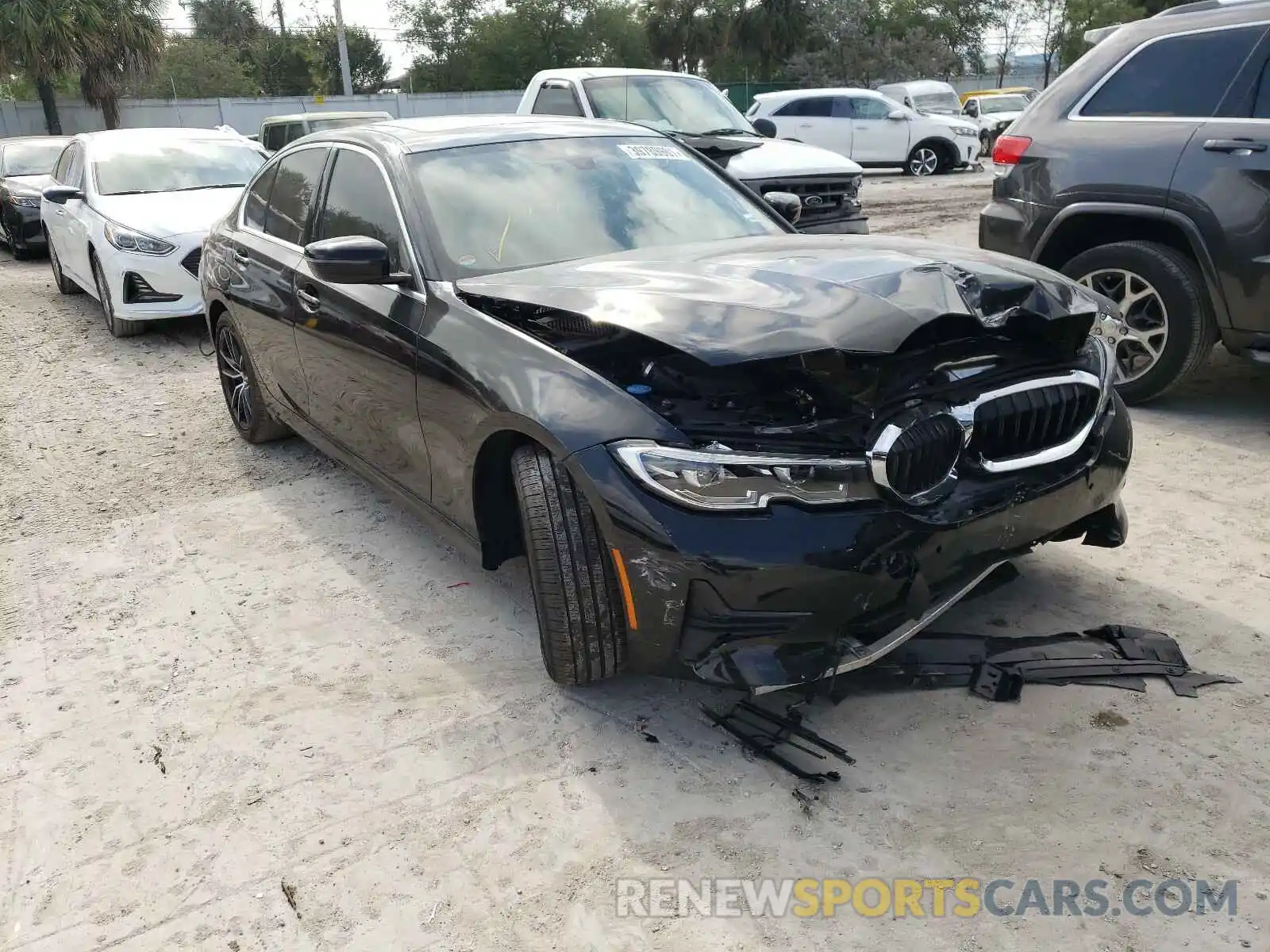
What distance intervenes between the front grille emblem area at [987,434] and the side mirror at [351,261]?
72.3 inches

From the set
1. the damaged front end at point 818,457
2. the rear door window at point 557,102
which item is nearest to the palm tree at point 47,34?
the rear door window at point 557,102

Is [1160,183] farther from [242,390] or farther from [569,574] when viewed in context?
[242,390]

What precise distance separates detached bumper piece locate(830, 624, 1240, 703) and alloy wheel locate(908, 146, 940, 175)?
20.0 m

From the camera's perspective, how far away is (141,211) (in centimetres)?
823

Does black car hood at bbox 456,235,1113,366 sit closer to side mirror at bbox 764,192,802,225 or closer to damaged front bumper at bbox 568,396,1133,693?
damaged front bumper at bbox 568,396,1133,693

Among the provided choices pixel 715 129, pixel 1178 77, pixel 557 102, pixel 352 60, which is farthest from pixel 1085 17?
pixel 1178 77

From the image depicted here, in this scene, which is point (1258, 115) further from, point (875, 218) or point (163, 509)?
point (875, 218)

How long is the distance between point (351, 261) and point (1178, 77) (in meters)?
4.34

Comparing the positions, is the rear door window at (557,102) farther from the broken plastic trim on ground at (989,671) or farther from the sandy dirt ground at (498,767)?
the broken plastic trim on ground at (989,671)

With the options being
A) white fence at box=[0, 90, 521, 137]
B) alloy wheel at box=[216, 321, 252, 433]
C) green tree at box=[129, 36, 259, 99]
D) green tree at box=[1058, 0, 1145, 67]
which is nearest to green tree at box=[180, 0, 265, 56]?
green tree at box=[129, 36, 259, 99]

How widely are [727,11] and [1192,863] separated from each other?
56.3 meters

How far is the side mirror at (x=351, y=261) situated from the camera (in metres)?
3.38

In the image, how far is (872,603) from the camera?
2562mm

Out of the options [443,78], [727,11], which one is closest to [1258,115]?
[727,11]
